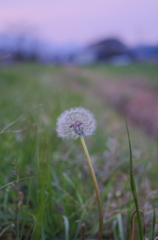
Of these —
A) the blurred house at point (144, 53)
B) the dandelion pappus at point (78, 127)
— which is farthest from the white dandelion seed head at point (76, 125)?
the blurred house at point (144, 53)

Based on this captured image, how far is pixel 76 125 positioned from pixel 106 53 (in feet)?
219

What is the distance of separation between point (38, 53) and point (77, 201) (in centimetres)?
5597

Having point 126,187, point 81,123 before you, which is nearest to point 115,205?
point 126,187

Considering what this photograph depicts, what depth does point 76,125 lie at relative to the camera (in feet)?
2.84

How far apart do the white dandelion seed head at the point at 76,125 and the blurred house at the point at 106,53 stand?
62.9m

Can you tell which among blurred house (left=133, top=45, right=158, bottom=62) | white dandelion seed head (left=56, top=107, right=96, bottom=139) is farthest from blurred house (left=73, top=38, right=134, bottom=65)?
white dandelion seed head (left=56, top=107, right=96, bottom=139)

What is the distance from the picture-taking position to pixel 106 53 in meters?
65.5

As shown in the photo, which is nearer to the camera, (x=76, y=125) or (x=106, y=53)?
(x=76, y=125)

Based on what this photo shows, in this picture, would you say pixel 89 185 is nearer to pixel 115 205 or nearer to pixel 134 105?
pixel 115 205

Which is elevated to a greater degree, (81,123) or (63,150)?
(81,123)

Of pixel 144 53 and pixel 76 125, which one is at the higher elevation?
pixel 76 125

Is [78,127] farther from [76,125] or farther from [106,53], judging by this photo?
[106,53]

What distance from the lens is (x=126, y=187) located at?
169 centimetres

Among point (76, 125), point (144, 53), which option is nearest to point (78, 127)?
point (76, 125)
